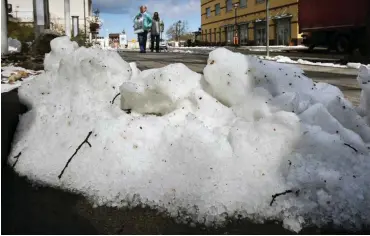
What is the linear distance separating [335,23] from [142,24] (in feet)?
27.4

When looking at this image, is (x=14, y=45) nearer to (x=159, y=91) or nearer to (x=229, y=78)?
(x=159, y=91)

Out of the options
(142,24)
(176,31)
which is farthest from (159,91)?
(176,31)

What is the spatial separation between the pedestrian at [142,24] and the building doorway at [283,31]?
1620 cm

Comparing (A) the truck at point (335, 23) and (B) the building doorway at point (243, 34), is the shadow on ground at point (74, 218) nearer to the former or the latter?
(A) the truck at point (335, 23)

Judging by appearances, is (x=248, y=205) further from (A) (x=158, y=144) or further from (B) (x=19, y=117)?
(B) (x=19, y=117)

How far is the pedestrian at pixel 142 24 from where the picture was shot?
15969mm

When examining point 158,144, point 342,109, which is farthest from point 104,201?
point 342,109

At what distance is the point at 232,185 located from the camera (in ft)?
7.14

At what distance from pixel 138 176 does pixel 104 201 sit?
24 centimetres

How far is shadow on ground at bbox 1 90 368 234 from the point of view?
1.96 meters

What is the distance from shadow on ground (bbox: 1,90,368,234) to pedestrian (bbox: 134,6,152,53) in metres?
14.1

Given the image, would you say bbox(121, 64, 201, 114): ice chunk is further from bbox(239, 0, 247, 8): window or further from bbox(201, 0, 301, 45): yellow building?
bbox(239, 0, 247, 8): window

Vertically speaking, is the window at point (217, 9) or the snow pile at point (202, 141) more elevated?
the window at point (217, 9)

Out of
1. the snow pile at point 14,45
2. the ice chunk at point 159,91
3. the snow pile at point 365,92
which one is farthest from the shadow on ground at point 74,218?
the snow pile at point 14,45
